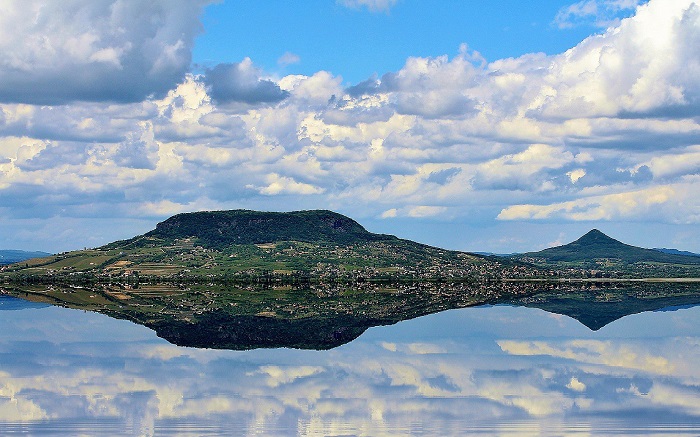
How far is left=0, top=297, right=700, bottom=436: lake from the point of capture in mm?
46500

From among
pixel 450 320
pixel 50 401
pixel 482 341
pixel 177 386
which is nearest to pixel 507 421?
pixel 177 386

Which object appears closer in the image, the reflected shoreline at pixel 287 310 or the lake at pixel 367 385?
the lake at pixel 367 385

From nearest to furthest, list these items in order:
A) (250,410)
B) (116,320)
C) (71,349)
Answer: (250,410) → (71,349) → (116,320)

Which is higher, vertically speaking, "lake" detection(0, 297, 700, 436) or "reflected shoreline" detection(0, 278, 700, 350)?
"reflected shoreline" detection(0, 278, 700, 350)

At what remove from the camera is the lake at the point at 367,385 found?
4650 centimetres

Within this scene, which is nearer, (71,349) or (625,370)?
(625,370)

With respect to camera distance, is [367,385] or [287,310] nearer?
[367,385]

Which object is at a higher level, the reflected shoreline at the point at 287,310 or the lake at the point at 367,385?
the reflected shoreline at the point at 287,310

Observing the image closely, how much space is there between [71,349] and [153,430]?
42.0 m

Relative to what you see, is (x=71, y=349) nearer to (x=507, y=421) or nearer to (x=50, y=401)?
(x=50, y=401)

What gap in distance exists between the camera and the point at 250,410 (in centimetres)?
5041

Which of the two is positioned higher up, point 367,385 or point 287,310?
point 287,310

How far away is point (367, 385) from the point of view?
5981 cm

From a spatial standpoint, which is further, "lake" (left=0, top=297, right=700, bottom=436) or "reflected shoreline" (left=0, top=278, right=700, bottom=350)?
"reflected shoreline" (left=0, top=278, right=700, bottom=350)
